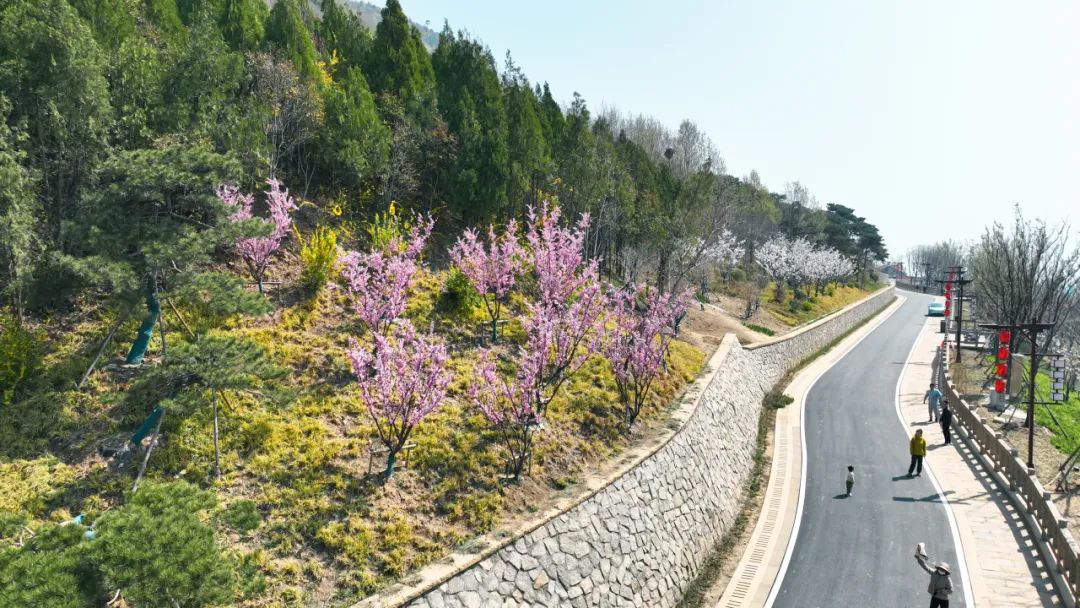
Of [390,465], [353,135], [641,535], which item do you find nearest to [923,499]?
[641,535]

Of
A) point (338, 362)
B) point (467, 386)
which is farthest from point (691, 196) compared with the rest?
point (338, 362)

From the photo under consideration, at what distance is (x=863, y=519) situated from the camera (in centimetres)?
1886

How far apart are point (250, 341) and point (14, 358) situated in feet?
17.7

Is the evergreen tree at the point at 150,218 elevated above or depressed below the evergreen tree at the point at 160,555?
above

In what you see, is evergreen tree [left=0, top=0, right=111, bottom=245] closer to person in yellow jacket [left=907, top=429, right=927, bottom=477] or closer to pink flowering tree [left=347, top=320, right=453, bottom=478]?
pink flowering tree [left=347, top=320, right=453, bottom=478]

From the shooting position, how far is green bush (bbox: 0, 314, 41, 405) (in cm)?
1296

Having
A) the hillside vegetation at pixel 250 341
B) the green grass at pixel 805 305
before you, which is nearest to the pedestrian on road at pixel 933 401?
the hillside vegetation at pixel 250 341

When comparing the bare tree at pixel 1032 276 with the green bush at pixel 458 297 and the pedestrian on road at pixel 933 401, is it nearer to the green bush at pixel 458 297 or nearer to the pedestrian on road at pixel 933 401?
the pedestrian on road at pixel 933 401

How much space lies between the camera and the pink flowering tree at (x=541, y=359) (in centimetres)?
1516

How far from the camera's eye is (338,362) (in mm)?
16750

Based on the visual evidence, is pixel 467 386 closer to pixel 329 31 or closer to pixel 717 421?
pixel 717 421

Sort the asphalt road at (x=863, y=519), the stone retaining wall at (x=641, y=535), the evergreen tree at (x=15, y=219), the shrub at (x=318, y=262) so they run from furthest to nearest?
the shrub at (x=318, y=262), the asphalt road at (x=863, y=519), the evergreen tree at (x=15, y=219), the stone retaining wall at (x=641, y=535)

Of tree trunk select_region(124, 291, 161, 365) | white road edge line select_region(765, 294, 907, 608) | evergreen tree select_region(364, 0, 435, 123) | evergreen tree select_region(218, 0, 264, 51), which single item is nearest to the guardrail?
white road edge line select_region(765, 294, 907, 608)

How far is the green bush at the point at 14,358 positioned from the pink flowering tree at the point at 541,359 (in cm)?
985
